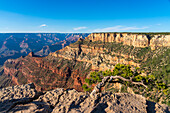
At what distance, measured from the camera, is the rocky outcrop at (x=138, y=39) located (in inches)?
2695

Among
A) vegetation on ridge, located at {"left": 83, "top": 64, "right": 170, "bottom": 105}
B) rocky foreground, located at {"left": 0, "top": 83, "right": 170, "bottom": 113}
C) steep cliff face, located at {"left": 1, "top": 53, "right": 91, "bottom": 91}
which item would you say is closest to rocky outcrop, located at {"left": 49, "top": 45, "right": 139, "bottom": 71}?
steep cliff face, located at {"left": 1, "top": 53, "right": 91, "bottom": 91}

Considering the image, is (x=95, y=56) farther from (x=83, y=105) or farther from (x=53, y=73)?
(x=83, y=105)

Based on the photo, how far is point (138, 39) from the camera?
8438 centimetres

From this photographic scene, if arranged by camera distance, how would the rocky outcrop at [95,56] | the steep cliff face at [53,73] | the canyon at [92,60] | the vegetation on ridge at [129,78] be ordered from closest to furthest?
the vegetation on ridge at [129,78] < the canyon at [92,60] < the rocky outcrop at [95,56] < the steep cliff face at [53,73]

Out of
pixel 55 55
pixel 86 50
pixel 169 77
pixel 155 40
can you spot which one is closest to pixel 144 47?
pixel 155 40

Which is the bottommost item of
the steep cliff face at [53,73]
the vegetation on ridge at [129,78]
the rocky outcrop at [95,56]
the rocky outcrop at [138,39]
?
the steep cliff face at [53,73]

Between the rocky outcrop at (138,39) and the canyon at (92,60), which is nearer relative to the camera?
the rocky outcrop at (138,39)

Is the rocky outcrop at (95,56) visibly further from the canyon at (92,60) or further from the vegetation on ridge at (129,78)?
the vegetation on ridge at (129,78)

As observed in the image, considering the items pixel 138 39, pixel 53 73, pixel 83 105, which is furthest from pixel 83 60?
pixel 83 105

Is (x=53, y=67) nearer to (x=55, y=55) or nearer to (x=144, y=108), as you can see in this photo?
(x=55, y=55)

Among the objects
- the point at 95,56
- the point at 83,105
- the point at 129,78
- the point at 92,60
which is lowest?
the point at 92,60

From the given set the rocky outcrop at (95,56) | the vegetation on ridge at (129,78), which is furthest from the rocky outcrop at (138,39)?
the vegetation on ridge at (129,78)

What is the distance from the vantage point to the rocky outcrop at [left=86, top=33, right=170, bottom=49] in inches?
2695

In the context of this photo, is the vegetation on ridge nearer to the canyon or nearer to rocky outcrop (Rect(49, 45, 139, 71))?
the canyon
